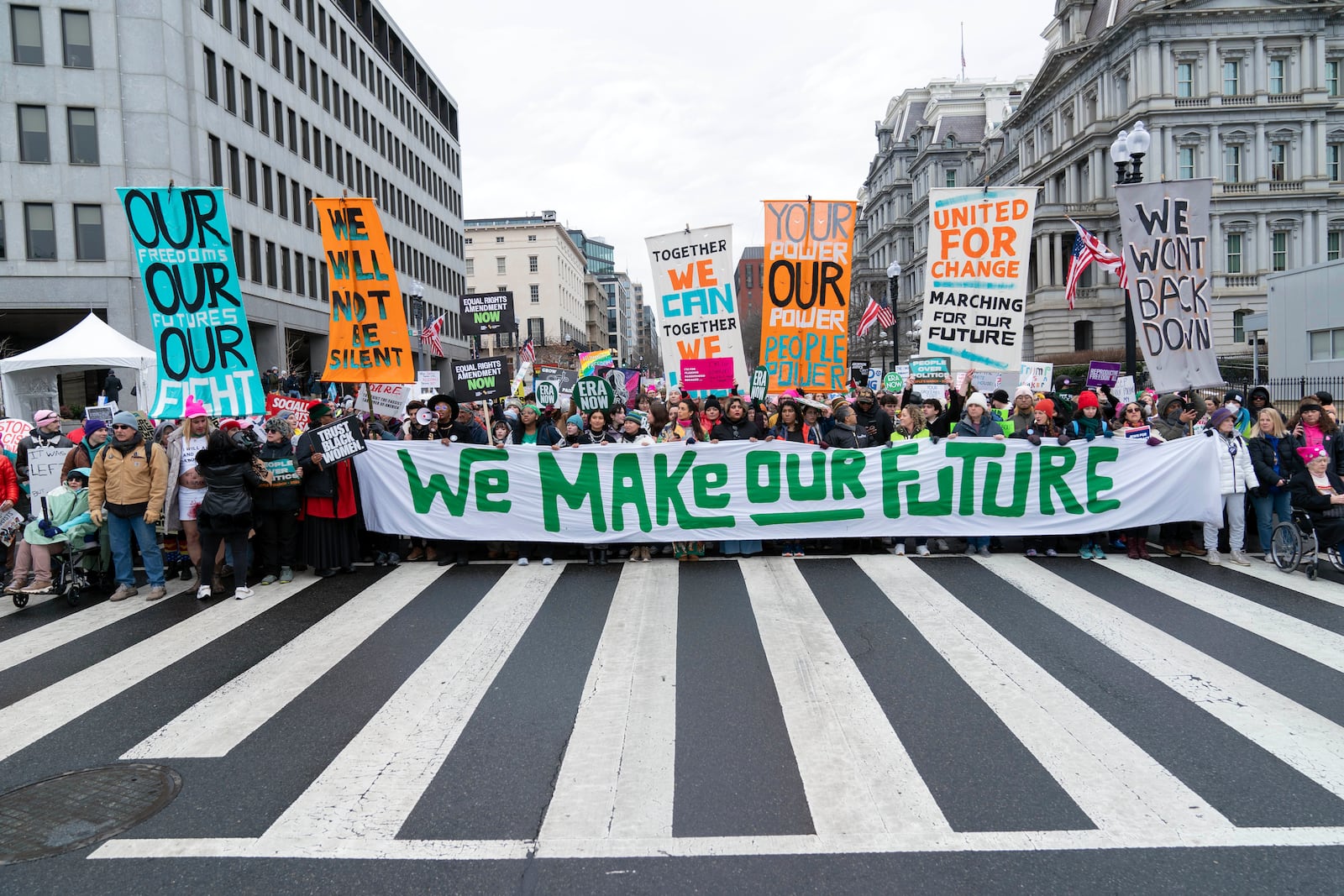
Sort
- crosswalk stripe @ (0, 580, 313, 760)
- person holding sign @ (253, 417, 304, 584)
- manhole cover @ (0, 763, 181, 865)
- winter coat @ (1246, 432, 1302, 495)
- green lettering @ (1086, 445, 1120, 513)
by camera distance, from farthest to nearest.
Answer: green lettering @ (1086, 445, 1120, 513), person holding sign @ (253, 417, 304, 584), winter coat @ (1246, 432, 1302, 495), crosswalk stripe @ (0, 580, 313, 760), manhole cover @ (0, 763, 181, 865)

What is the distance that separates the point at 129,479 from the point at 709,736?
6.43m

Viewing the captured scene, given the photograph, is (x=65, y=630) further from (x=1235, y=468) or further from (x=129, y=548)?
(x=1235, y=468)

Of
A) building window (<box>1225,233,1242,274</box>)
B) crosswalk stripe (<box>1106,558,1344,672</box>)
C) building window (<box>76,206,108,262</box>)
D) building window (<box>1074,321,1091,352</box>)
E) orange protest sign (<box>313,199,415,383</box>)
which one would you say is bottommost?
crosswalk stripe (<box>1106,558,1344,672</box>)

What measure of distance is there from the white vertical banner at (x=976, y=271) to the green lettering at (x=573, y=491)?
4.83m

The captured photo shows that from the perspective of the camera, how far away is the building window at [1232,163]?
52.8 metres

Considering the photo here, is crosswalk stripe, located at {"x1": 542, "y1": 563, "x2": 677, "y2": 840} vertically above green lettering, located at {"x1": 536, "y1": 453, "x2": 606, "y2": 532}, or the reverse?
green lettering, located at {"x1": 536, "y1": 453, "x2": 606, "y2": 532}

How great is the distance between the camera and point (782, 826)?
13.0ft

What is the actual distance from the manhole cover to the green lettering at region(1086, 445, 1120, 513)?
30.1 ft

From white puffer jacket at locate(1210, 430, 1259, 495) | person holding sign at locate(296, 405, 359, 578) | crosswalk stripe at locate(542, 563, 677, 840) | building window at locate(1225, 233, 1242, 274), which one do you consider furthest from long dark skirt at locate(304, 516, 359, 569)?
building window at locate(1225, 233, 1242, 274)

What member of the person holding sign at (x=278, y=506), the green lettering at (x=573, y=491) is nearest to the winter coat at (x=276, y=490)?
the person holding sign at (x=278, y=506)

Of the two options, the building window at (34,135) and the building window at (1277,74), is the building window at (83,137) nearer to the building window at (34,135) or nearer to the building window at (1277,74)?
the building window at (34,135)

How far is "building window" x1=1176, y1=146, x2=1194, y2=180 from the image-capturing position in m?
52.4

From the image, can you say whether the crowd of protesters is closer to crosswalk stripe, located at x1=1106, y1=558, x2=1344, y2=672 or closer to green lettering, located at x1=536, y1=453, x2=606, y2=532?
green lettering, located at x1=536, y1=453, x2=606, y2=532

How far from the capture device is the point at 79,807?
14.2ft
